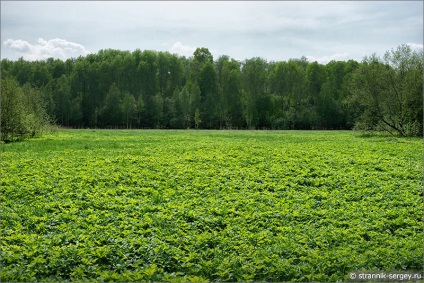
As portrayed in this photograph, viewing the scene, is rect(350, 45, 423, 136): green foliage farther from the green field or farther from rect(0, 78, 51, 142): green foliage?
rect(0, 78, 51, 142): green foliage

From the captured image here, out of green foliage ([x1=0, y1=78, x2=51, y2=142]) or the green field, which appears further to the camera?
green foliage ([x1=0, y1=78, x2=51, y2=142])

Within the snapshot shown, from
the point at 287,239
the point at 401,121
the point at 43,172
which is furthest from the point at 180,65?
the point at 287,239

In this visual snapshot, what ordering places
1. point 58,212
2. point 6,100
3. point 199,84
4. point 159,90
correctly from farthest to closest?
point 159,90 < point 199,84 < point 6,100 < point 58,212

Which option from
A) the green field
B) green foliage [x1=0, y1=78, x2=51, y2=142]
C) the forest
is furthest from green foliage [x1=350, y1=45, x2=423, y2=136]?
green foliage [x1=0, y1=78, x2=51, y2=142]

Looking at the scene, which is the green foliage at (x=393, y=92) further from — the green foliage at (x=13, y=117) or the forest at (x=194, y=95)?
the green foliage at (x=13, y=117)

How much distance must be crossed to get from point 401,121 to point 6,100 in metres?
37.2

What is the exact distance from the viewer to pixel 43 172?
15.5 meters

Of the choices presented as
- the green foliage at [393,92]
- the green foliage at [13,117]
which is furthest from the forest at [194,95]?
the green foliage at [13,117]

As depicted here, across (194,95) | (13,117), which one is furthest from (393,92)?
(194,95)

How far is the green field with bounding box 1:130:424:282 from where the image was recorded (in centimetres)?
776

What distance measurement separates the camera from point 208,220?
1020 centimetres

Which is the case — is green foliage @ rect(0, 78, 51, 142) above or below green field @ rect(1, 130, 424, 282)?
above

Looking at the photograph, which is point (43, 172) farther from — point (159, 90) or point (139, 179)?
point (159, 90)

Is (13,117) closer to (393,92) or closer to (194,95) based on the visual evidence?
(393,92)
